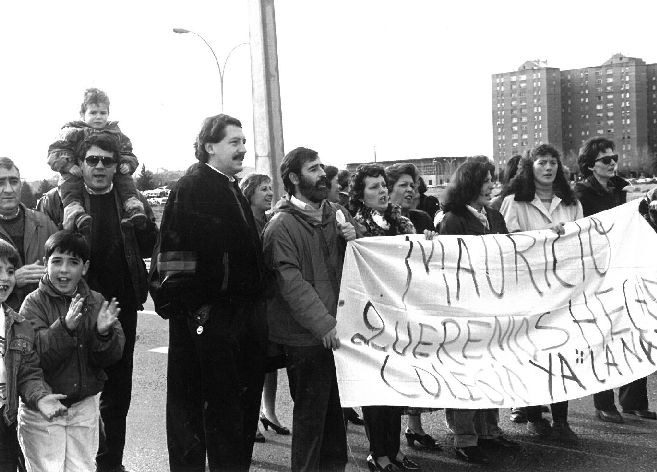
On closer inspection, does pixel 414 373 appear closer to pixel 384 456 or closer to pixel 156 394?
pixel 384 456

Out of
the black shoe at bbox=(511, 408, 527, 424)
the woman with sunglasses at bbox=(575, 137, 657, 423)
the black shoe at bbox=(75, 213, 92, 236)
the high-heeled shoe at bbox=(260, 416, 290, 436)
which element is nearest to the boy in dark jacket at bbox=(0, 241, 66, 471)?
the black shoe at bbox=(75, 213, 92, 236)

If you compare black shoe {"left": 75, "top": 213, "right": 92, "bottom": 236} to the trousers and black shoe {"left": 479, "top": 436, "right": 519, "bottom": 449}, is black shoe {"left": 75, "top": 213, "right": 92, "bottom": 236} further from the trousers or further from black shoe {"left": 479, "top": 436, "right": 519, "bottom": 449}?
black shoe {"left": 479, "top": 436, "right": 519, "bottom": 449}

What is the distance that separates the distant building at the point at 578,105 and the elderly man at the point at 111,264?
81.6 metres

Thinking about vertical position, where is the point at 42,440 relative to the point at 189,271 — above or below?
below

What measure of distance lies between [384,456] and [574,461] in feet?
3.90

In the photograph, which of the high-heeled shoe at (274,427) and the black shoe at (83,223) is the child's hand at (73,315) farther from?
the high-heeled shoe at (274,427)

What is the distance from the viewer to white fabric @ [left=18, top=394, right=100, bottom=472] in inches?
162

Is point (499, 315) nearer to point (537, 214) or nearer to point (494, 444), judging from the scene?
point (494, 444)

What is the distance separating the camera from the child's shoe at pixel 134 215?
4.97 m

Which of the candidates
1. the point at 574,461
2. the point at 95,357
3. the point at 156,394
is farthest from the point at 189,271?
the point at 156,394

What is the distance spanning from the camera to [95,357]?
4.34m

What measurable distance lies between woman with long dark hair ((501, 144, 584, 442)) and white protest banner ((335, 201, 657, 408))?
30 cm

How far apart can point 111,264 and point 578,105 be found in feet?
287

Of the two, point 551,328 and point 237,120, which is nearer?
point 237,120
